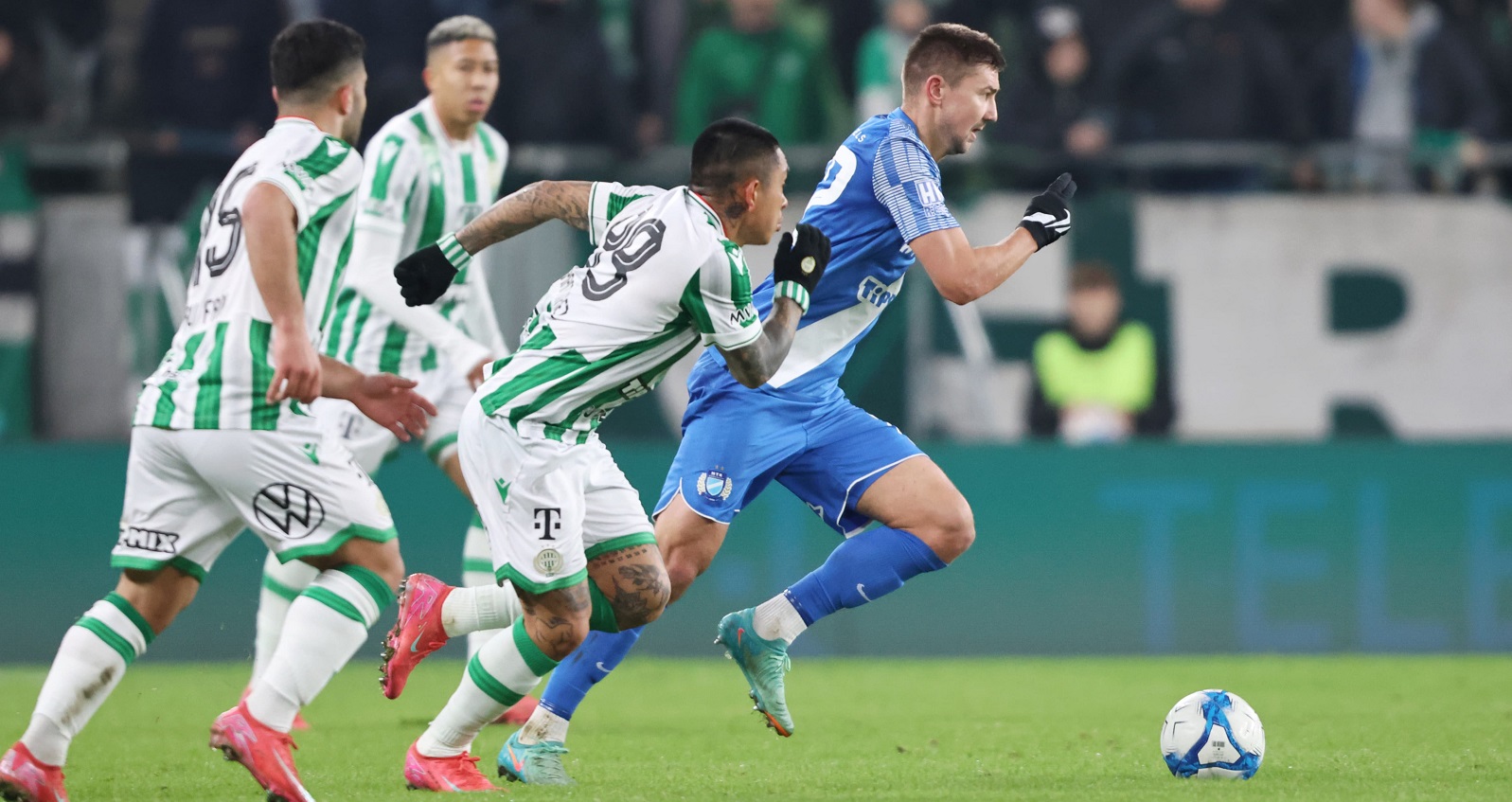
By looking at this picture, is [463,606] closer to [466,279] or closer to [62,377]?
[466,279]

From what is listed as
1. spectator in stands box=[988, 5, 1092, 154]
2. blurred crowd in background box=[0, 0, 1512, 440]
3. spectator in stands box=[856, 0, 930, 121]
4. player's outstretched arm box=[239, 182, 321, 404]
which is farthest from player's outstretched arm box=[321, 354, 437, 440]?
spectator in stands box=[988, 5, 1092, 154]

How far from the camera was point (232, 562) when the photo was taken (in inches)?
416

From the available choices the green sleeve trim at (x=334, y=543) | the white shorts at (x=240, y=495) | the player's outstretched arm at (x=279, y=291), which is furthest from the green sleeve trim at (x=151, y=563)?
the player's outstretched arm at (x=279, y=291)

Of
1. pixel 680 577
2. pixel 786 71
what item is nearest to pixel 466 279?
pixel 680 577

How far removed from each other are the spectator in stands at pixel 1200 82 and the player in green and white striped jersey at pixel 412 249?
561 cm

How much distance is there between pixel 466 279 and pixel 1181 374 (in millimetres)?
5490

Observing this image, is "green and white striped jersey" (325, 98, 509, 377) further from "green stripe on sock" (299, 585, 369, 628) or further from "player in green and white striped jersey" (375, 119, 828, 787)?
"green stripe on sock" (299, 585, 369, 628)

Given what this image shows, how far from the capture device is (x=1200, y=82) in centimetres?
1241

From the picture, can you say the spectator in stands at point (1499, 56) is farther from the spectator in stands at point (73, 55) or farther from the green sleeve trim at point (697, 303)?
the spectator in stands at point (73, 55)

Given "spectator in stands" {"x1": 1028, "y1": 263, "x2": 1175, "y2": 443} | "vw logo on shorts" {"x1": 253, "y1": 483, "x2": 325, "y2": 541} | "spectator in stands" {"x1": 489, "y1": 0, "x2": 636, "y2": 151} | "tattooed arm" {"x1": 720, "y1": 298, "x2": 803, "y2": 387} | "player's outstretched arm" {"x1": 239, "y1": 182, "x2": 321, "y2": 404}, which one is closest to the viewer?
"player's outstretched arm" {"x1": 239, "y1": 182, "x2": 321, "y2": 404}

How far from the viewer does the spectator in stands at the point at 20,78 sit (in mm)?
12211

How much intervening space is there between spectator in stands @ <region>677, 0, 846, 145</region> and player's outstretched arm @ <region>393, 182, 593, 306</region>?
6.35 meters

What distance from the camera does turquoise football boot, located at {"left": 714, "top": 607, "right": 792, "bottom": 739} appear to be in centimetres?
616

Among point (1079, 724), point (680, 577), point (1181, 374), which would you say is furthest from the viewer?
point (1181, 374)
